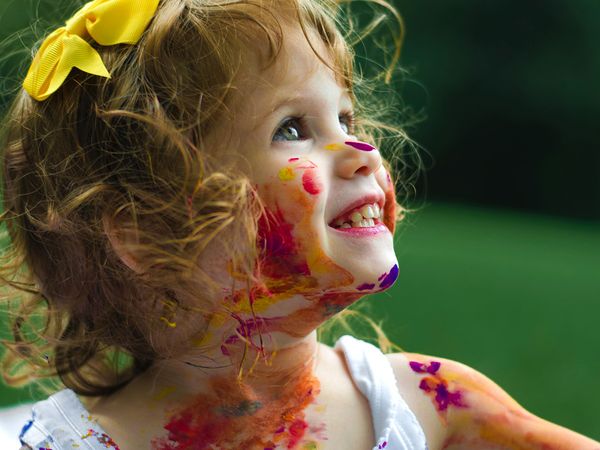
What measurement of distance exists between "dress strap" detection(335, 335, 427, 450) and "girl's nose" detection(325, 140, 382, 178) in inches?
13.2

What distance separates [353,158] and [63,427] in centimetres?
57

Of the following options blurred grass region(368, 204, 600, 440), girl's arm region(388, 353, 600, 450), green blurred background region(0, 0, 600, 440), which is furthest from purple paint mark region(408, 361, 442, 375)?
green blurred background region(0, 0, 600, 440)

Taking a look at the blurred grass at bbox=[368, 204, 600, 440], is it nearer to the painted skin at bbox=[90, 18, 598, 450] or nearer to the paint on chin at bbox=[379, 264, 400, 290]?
the painted skin at bbox=[90, 18, 598, 450]

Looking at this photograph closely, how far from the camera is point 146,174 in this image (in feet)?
3.98

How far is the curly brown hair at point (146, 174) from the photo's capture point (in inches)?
46.8

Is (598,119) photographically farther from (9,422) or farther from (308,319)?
(308,319)

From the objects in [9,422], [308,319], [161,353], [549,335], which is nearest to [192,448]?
[161,353]

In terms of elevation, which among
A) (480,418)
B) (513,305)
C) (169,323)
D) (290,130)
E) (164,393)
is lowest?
(513,305)

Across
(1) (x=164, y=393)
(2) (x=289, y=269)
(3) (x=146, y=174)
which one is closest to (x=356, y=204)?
(2) (x=289, y=269)

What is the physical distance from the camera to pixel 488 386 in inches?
56.1

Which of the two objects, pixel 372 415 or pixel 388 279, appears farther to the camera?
pixel 372 415

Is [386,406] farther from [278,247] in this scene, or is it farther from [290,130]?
[290,130]

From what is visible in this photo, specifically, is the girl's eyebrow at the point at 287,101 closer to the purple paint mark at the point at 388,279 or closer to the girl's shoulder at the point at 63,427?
the purple paint mark at the point at 388,279

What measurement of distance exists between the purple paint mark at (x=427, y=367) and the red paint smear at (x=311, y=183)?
0.40m
